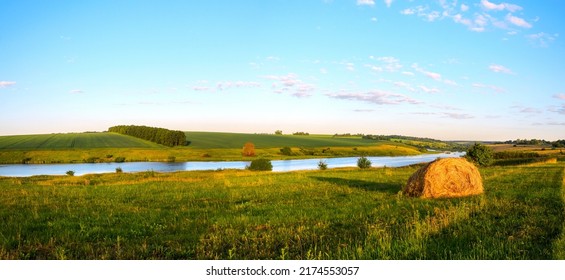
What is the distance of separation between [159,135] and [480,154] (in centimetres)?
10987

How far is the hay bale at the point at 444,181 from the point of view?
18922 mm

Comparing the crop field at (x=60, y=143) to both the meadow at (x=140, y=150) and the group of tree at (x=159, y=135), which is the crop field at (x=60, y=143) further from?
the group of tree at (x=159, y=135)

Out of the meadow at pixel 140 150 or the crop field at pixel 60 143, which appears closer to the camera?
the meadow at pixel 140 150

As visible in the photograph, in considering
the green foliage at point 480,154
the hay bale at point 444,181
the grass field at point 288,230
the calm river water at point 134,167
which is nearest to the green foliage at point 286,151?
the calm river water at point 134,167

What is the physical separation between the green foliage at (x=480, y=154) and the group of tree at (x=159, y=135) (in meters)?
97.3

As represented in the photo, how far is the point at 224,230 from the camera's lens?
1093 centimetres

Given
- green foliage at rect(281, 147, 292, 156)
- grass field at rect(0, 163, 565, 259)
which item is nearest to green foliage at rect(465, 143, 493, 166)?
grass field at rect(0, 163, 565, 259)

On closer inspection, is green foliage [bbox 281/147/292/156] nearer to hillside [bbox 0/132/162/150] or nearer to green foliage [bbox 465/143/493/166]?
hillside [bbox 0/132/162/150]

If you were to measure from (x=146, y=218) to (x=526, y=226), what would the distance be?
444 inches

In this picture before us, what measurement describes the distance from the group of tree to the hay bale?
118 meters

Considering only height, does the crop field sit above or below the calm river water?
above

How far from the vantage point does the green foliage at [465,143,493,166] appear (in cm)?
5269

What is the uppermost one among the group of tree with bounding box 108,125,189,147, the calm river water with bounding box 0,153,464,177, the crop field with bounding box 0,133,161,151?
the group of tree with bounding box 108,125,189,147
